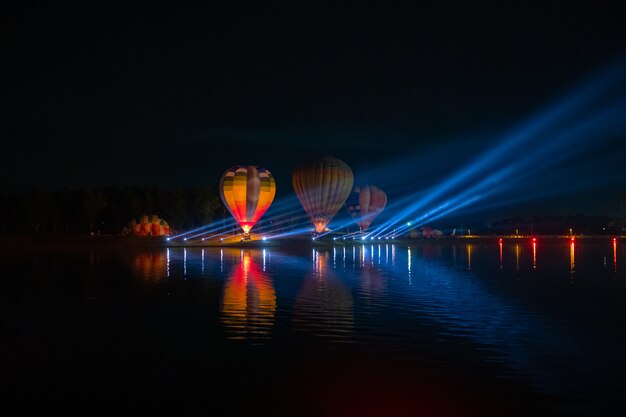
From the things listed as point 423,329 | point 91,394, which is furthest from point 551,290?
point 91,394

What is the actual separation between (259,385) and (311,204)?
80.5m

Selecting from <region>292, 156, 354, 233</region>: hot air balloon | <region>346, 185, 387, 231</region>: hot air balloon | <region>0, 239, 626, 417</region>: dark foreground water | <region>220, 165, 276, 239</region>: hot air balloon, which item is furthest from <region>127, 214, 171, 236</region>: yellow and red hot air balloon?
<region>0, 239, 626, 417</region>: dark foreground water

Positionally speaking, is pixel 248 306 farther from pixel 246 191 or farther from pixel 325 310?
pixel 246 191

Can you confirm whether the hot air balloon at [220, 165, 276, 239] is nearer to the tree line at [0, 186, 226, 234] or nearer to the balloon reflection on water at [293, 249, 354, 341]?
the tree line at [0, 186, 226, 234]

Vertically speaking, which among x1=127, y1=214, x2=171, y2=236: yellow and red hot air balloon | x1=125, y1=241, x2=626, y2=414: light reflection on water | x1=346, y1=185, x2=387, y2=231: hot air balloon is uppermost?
x1=346, y1=185, x2=387, y2=231: hot air balloon

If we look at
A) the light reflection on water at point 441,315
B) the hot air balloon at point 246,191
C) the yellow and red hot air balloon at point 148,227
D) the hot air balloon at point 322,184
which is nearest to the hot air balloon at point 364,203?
the hot air balloon at point 322,184

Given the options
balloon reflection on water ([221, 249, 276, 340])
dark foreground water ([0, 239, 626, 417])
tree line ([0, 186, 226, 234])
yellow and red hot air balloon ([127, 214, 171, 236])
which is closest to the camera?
dark foreground water ([0, 239, 626, 417])

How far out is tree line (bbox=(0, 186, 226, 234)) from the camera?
110938 millimetres

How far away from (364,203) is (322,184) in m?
29.9

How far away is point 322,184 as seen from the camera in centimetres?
8975

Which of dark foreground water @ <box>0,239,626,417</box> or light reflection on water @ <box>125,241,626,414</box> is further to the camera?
light reflection on water @ <box>125,241,626,414</box>

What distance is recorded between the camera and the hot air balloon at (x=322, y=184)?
295ft

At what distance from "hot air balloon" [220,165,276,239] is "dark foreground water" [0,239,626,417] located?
54.7 meters

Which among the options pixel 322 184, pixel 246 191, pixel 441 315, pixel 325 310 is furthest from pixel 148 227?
pixel 441 315
